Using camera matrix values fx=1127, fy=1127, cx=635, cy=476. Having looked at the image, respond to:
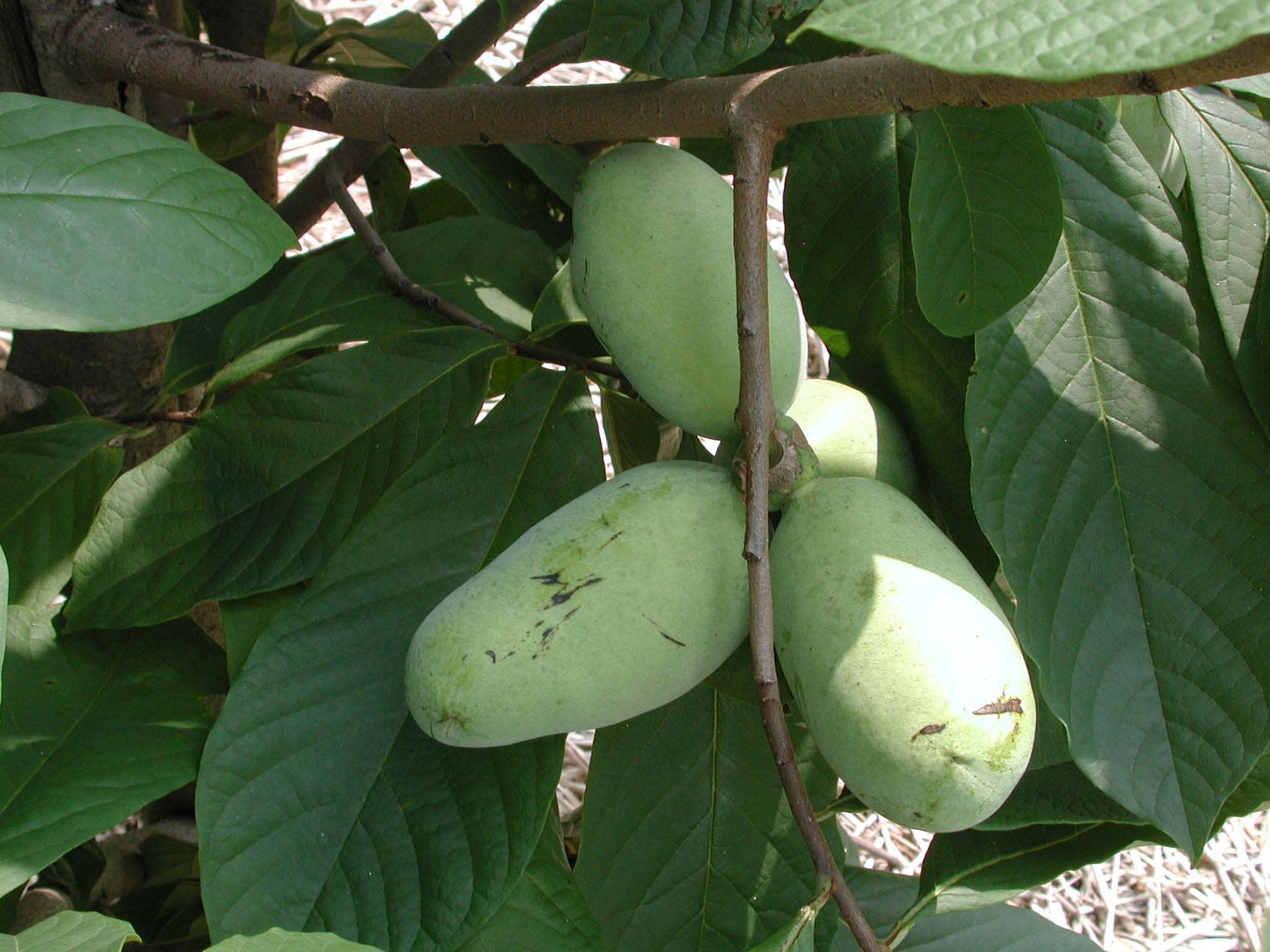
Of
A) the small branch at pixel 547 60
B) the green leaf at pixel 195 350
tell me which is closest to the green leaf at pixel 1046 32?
the small branch at pixel 547 60

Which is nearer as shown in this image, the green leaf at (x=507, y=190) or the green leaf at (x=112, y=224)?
the green leaf at (x=112, y=224)

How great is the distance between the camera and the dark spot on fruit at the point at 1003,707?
0.55 m

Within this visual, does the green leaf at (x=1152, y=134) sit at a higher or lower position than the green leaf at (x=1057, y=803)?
higher

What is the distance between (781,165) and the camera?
36.2 inches

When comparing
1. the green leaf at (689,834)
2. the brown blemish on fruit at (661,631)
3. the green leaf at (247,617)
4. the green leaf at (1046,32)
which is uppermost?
the green leaf at (1046,32)

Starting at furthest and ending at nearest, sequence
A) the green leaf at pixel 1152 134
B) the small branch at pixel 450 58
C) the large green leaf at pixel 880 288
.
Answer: the small branch at pixel 450 58, the green leaf at pixel 1152 134, the large green leaf at pixel 880 288

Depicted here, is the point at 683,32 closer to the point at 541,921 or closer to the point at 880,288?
the point at 880,288

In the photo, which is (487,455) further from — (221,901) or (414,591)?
(221,901)

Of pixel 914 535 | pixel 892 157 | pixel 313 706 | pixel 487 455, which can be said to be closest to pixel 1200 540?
pixel 914 535

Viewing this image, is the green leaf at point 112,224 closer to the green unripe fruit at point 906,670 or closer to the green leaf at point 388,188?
the green unripe fruit at point 906,670

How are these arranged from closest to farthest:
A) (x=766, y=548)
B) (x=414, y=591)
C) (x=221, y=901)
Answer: (x=766, y=548) → (x=221, y=901) → (x=414, y=591)

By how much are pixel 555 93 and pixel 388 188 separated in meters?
0.52

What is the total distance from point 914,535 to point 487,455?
0.34 metres

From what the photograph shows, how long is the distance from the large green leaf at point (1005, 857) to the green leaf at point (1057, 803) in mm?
70
